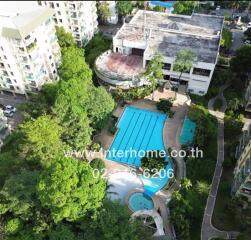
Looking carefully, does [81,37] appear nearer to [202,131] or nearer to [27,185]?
[202,131]

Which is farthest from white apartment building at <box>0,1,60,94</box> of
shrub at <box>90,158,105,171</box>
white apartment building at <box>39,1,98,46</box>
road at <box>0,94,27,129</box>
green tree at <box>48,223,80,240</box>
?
green tree at <box>48,223,80,240</box>

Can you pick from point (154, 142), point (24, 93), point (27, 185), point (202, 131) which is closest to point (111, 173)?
point (154, 142)

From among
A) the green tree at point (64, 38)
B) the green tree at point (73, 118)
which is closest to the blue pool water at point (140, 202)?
the green tree at point (73, 118)

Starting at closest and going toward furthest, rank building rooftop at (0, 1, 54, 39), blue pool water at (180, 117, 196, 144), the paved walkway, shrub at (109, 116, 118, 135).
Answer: the paved walkway → building rooftop at (0, 1, 54, 39) → blue pool water at (180, 117, 196, 144) → shrub at (109, 116, 118, 135)

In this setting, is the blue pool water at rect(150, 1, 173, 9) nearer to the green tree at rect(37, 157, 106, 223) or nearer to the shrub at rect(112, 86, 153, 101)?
the shrub at rect(112, 86, 153, 101)

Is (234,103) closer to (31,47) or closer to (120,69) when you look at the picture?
(120,69)

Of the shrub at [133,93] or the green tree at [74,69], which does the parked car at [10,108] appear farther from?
the shrub at [133,93]
